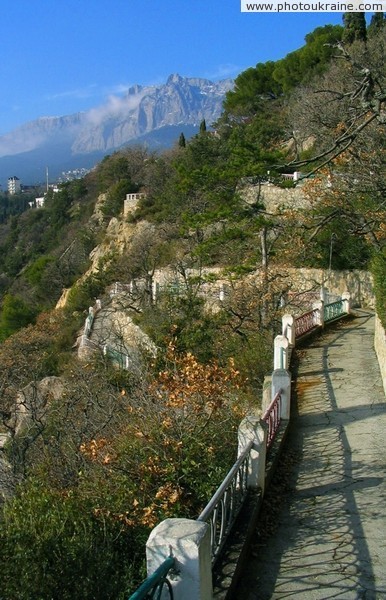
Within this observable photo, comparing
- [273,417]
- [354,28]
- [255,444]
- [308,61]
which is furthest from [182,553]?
[308,61]

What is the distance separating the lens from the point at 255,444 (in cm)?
605

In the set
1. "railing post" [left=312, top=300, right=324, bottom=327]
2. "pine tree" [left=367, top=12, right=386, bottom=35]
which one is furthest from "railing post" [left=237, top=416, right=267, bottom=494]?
"pine tree" [left=367, top=12, right=386, bottom=35]

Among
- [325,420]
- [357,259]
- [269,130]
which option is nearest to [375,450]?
[325,420]

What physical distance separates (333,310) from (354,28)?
2319cm

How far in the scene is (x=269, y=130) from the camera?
3509cm

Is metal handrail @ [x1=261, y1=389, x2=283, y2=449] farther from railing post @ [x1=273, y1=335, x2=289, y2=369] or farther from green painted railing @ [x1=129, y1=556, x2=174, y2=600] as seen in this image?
green painted railing @ [x1=129, y1=556, x2=174, y2=600]

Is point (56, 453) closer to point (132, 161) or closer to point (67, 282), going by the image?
point (67, 282)

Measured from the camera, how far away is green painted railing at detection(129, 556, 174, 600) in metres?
3.27

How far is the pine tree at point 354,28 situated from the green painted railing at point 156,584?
35.0m

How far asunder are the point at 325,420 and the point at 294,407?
0.78m

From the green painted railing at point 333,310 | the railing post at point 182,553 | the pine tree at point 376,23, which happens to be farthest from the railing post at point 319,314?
the pine tree at point 376,23

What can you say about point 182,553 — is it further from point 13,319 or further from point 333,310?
point 13,319

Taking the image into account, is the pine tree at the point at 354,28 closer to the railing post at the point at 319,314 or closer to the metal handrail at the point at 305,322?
the railing post at the point at 319,314

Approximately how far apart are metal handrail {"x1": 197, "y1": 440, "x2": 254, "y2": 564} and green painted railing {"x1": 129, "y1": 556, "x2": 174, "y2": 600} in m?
0.60
